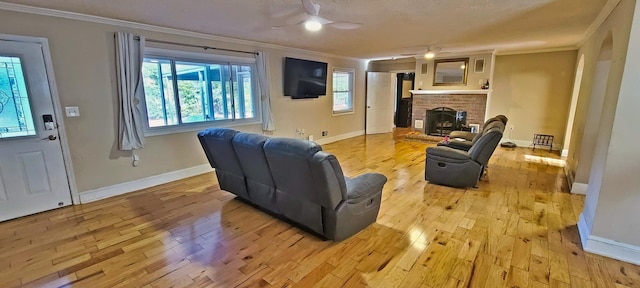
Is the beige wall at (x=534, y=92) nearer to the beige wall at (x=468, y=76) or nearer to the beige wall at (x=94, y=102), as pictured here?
the beige wall at (x=468, y=76)

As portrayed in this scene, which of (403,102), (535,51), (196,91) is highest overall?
(535,51)

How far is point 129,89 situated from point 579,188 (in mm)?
5865

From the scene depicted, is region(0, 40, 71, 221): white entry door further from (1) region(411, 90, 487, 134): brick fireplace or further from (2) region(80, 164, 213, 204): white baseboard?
(1) region(411, 90, 487, 134): brick fireplace

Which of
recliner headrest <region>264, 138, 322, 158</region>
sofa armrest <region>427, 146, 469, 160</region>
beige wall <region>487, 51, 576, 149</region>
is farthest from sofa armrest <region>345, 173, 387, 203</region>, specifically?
beige wall <region>487, 51, 576, 149</region>

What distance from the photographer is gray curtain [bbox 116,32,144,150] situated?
3496 millimetres

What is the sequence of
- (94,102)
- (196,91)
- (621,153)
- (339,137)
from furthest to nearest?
(339,137), (196,91), (94,102), (621,153)

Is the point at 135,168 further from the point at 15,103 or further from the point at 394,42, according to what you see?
the point at 394,42

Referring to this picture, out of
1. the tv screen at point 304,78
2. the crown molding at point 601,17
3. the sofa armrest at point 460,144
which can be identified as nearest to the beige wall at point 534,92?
the crown molding at point 601,17

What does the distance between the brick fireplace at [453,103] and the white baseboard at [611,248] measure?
4.76 metres

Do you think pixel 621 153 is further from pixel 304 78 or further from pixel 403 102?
pixel 403 102

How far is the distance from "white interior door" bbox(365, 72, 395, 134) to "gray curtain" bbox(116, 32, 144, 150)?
5.89m

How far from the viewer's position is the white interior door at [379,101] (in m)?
8.19

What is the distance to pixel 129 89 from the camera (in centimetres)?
360

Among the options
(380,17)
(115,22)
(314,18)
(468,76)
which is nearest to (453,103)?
(468,76)
